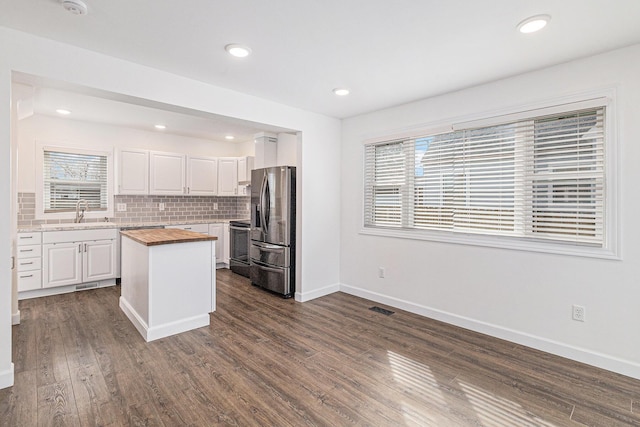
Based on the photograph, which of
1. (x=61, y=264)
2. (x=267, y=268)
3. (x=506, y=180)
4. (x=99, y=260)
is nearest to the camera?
(x=506, y=180)

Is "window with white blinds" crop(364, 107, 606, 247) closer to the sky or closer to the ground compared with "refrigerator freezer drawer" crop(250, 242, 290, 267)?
closer to the sky

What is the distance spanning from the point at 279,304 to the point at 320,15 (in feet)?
10.4

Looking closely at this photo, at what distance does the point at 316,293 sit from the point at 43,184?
14.0ft

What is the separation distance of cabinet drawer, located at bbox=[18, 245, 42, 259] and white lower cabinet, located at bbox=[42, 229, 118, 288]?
0.05 m

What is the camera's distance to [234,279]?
5230 millimetres

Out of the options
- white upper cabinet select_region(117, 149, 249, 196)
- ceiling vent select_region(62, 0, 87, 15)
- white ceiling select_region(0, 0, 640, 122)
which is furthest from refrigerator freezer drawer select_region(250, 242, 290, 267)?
ceiling vent select_region(62, 0, 87, 15)

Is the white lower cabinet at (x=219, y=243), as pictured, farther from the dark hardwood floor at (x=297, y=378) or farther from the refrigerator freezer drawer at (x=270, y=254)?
the dark hardwood floor at (x=297, y=378)

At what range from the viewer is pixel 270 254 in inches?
175

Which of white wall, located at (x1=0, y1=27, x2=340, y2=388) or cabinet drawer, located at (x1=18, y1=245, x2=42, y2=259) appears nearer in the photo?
white wall, located at (x1=0, y1=27, x2=340, y2=388)

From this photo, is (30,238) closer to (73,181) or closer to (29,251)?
(29,251)

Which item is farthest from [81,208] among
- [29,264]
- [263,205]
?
[263,205]

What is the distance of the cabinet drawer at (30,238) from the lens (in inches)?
157

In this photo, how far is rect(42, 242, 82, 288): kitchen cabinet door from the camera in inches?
164

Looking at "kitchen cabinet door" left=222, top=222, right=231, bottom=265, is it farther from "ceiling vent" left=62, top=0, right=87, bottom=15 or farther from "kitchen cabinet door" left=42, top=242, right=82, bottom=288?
"ceiling vent" left=62, top=0, right=87, bottom=15
